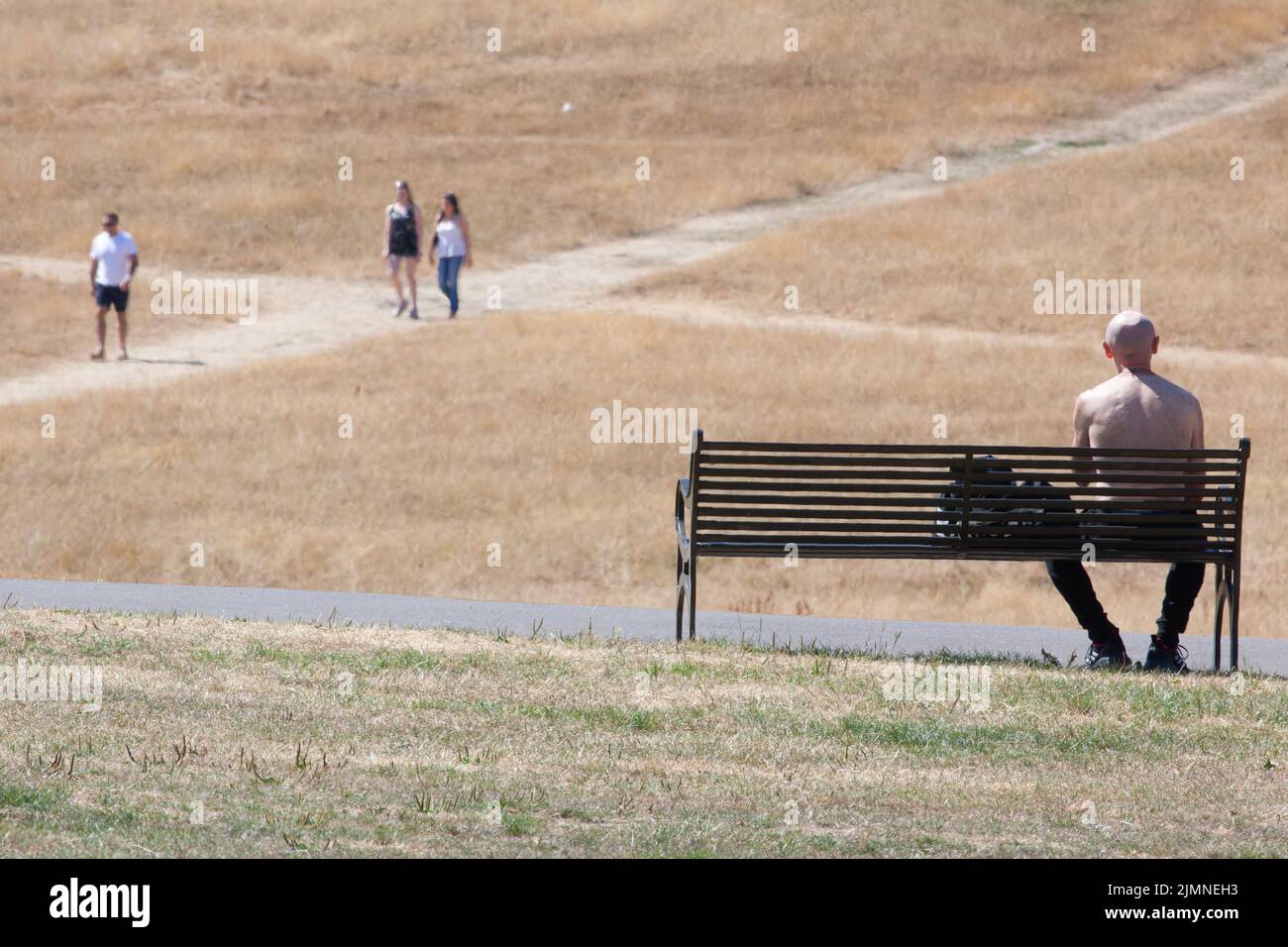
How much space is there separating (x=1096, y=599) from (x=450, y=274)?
61.3 feet

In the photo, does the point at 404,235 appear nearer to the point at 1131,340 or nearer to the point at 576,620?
the point at 576,620

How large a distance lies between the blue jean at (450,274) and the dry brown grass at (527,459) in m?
1.38

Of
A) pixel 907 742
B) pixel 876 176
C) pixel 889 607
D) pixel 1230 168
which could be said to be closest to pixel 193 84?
pixel 876 176

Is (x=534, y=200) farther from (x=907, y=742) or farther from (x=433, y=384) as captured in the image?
(x=907, y=742)

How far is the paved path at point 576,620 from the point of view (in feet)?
30.2

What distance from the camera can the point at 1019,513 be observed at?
8469mm

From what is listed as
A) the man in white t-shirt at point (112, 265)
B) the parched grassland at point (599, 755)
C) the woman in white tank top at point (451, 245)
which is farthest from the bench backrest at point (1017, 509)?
the woman in white tank top at point (451, 245)

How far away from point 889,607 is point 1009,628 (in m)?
3.28

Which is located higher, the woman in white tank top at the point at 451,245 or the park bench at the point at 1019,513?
the woman in white tank top at the point at 451,245

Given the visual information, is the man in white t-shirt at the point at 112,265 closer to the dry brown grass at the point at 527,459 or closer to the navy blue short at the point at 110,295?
the navy blue short at the point at 110,295

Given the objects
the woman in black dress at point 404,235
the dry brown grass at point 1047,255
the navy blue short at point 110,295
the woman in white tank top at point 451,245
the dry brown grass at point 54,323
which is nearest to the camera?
the navy blue short at point 110,295

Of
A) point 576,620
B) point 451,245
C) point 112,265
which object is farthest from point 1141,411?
point 451,245

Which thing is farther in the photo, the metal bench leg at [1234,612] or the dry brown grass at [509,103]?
the dry brown grass at [509,103]
